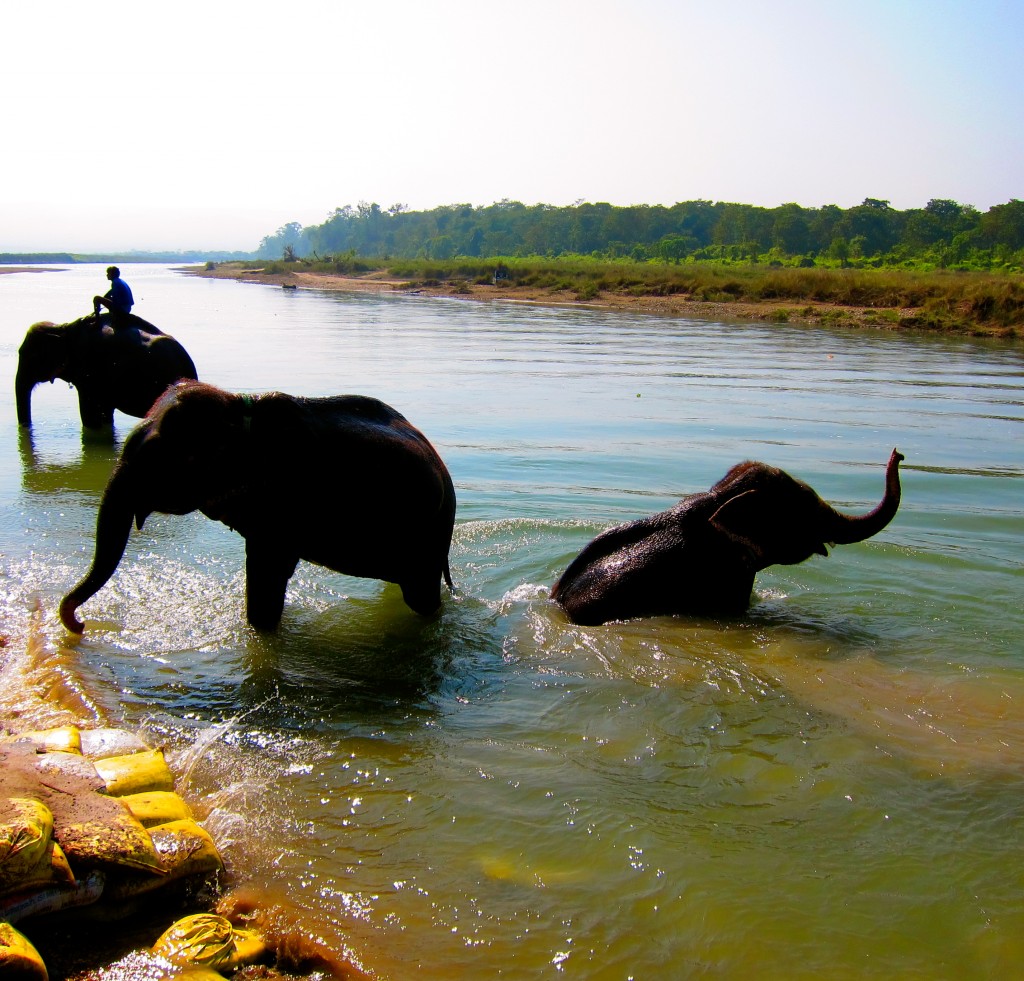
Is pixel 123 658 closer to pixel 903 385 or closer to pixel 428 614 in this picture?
pixel 428 614

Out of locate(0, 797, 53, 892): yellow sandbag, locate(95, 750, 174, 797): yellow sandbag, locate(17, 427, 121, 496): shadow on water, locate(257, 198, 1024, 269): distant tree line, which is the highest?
locate(257, 198, 1024, 269): distant tree line

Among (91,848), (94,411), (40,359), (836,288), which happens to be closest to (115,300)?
(40,359)

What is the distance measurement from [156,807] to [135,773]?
364 millimetres

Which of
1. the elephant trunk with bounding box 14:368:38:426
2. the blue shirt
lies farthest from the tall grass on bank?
the elephant trunk with bounding box 14:368:38:426

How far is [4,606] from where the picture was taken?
22.5 ft

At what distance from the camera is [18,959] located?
2938mm

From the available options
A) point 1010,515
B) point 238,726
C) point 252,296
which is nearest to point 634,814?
point 238,726

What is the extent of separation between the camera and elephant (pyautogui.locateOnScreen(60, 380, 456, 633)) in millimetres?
5211

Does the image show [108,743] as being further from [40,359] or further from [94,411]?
[40,359]

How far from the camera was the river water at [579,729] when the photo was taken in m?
3.79

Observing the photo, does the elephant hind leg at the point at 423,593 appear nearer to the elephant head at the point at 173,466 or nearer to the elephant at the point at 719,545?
the elephant at the point at 719,545

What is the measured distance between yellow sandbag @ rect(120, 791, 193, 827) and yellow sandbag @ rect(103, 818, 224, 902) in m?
0.06

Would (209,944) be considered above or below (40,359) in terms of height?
below

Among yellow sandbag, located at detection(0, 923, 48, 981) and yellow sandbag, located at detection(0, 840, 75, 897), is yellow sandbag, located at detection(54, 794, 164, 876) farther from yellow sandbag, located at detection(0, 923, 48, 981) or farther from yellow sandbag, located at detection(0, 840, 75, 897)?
yellow sandbag, located at detection(0, 923, 48, 981)
